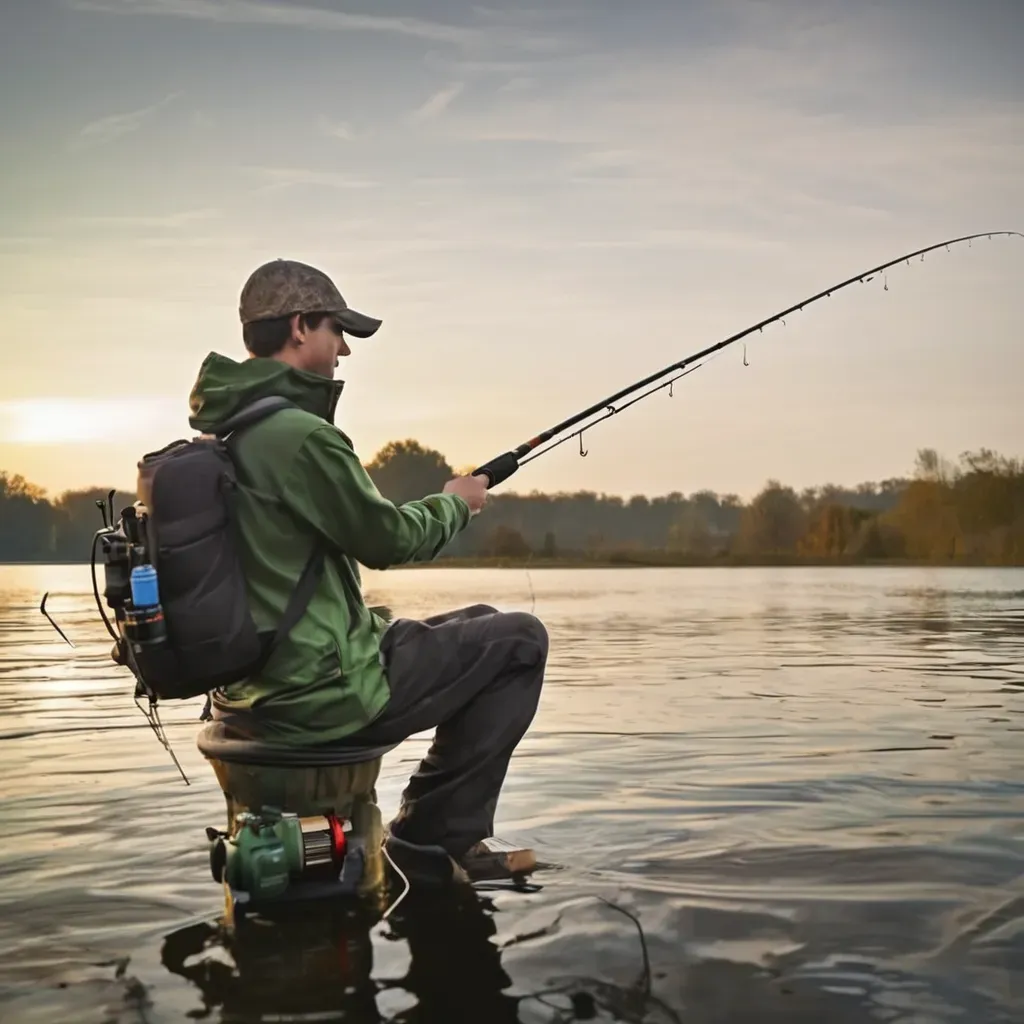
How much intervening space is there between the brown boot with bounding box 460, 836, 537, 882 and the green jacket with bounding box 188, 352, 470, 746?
0.83 meters

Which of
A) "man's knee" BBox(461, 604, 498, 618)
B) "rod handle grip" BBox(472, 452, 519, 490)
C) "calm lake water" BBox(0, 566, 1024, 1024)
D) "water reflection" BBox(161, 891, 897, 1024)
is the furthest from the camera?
"rod handle grip" BBox(472, 452, 519, 490)

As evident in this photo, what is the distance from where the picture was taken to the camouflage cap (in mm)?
4211

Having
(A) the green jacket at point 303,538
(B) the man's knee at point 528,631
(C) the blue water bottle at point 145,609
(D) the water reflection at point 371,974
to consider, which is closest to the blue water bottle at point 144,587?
(C) the blue water bottle at point 145,609

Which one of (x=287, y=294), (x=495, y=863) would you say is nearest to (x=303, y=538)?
(x=287, y=294)

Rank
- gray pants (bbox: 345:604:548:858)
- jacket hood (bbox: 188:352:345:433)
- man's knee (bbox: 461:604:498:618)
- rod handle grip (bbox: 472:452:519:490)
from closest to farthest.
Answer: jacket hood (bbox: 188:352:345:433), gray pants (bbox: 345:604:548:858), man's knee (bbox: 461:604:498:618), rod handle grip (bbox: 472:452:519:490)

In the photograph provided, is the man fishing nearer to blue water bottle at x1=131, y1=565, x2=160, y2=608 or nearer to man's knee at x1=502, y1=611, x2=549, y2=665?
man's knee at x1=502, y1=611, x2=549, y2=665

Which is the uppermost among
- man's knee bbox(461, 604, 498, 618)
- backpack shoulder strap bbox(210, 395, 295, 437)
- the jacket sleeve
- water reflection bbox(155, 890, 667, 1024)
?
backpack shoulder strap bbox(210, 395, 295, 437)

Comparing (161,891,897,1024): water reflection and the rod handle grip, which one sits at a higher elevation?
the rod handle grip

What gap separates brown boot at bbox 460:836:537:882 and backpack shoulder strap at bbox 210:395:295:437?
5.68ft

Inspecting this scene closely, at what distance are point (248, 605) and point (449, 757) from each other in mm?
1063

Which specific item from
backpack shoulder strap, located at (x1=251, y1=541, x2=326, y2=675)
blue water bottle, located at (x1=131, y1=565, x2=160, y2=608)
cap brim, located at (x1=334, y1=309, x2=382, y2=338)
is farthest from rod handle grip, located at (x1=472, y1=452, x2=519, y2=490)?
blue water bottle, located at (x1=131, y1=565, x2=160, y2=608)

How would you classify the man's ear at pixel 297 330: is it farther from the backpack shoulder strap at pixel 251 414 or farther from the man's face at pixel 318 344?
the backpack shoulder strap at pixel 251 414

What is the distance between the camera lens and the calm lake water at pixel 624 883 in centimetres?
336

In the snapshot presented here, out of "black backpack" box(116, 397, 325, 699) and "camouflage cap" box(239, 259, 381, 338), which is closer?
"black backpack" box(116, 397, 325, 699)
